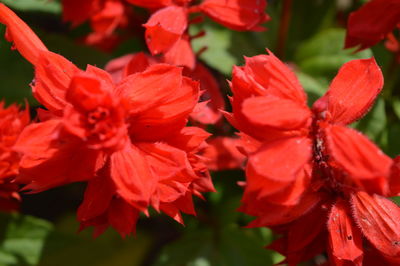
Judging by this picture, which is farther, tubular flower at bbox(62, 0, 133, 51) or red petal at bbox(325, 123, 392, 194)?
tubular flower at bbox(62, 0, 133, 51)

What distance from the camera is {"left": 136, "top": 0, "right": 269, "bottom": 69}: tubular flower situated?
0.94 meters

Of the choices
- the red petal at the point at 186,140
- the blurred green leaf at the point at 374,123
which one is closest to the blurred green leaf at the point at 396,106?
the blurred green leaf at the point at 374,123

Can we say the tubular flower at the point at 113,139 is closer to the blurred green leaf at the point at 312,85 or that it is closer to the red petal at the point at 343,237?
the red petal at the point at 343,237

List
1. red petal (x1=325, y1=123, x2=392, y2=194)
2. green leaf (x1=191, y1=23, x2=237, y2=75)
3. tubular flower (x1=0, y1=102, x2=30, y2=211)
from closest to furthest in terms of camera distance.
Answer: red petal (x1=325, y1=123, x2=392, y2=194), tubular flower (x1=0, y1=102, x2=30, y2=211), green leaf (x1=191, y1=23, x2=237, y2=75)

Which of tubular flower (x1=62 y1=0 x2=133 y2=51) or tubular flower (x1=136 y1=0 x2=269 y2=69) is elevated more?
tubular flower (x1=136 y1=0 x2=269 y2=69)

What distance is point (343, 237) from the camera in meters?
0.80

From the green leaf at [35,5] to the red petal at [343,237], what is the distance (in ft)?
2.85

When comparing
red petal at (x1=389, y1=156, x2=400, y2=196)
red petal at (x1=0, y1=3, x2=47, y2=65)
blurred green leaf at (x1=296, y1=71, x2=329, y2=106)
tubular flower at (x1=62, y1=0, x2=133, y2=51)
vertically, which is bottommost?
blurred green leaf at (x1=296, y1=71, x2=329, y2=106)

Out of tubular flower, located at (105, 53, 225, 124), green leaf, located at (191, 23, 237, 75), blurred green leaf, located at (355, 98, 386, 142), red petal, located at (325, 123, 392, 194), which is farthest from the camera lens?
green leaf, located at (191, 23, 237, 75)

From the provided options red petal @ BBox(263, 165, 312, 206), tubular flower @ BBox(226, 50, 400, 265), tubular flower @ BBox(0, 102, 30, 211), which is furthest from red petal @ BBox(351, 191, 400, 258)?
tubular flower @ BBox(0, 102, 30, 211)

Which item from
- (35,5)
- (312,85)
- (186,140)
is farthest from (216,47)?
(186,140)

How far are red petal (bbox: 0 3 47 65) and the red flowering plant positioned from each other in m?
0.56

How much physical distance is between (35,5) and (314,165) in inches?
35.1

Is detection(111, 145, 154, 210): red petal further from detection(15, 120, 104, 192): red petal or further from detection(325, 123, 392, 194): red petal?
detection(325, 123, 392, 194): red petal
